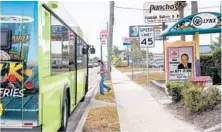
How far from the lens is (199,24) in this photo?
15711mm

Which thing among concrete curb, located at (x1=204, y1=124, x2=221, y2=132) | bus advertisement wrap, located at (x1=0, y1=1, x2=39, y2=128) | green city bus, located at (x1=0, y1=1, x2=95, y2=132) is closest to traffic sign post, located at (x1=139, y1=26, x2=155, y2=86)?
concrete curb, located at (x1=204, y1=124, x2=221, y2=132)

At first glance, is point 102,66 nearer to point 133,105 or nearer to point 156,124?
point 133,105

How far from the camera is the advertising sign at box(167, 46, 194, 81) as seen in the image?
17188 millimetres

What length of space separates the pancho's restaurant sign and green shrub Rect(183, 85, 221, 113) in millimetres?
14510

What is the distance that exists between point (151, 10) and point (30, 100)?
63.8 ft

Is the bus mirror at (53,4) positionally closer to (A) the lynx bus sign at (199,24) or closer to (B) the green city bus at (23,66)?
(B) the green city bus at (23,66)

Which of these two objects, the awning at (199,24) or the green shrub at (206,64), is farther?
the green shrub at (206,64)

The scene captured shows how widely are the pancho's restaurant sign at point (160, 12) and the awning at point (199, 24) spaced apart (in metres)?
9.52

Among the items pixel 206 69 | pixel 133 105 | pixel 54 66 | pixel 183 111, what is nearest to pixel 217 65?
pixel 206 69

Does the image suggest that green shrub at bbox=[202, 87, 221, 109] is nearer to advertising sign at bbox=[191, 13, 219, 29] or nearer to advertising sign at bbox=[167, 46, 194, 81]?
advertising sign at bbox=[191, 13, 219, 29]

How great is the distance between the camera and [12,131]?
6.96 meters

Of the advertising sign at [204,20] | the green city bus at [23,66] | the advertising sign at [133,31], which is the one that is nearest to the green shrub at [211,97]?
the advertising sign at [204,20]

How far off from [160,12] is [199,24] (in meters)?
9.89

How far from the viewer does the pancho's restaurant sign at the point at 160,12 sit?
83.0ft
